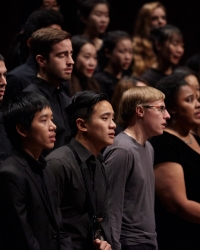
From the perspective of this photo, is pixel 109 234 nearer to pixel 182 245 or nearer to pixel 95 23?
pixel 182 245

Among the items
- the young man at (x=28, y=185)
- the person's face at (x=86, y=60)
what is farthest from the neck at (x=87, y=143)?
the person's face at (x=86, y=60)

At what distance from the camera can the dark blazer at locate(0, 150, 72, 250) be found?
3037 mm

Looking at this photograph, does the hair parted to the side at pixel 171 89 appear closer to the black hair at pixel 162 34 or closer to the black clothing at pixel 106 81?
the black clothing at pixel 106 81

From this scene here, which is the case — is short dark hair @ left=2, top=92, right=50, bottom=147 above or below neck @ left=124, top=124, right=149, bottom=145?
above

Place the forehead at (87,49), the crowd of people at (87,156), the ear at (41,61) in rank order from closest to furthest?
the crowd of people at (87,156)
the ear at (41,61)
the forehead at (87,49)

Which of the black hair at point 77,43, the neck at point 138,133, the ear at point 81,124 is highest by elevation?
the black hair at point 77,43

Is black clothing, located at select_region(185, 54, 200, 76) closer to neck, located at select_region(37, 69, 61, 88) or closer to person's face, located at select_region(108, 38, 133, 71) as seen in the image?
person's face, located at select_region(108, 38, 133, 71)

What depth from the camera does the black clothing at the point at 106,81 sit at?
5435 millimetres

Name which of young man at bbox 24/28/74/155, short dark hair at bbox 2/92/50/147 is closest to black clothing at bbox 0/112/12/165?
short dark hair at bbox 2/92/50/147

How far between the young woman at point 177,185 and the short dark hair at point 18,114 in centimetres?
109

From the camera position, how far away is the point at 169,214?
13.7 ft

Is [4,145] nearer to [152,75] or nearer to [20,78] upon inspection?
[20,78]

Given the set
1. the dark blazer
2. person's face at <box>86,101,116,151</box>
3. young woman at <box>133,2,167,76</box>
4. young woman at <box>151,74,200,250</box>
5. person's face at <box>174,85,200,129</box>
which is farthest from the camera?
young woman at <box>133,2,167,76</box>

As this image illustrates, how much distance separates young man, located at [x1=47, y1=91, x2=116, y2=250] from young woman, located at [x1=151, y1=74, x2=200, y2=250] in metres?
0.63
